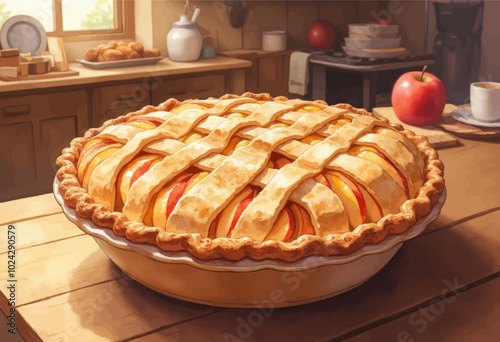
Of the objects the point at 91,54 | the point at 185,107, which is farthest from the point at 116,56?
the point at 185,107

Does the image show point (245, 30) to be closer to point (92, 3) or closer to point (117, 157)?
point (92, 3)

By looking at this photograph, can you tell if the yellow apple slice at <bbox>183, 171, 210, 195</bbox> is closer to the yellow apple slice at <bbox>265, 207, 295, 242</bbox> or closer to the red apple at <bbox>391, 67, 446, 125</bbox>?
the yellow apple slice at <bbox>265, 207, 295, 242</bbox>

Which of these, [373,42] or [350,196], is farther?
[373,42]

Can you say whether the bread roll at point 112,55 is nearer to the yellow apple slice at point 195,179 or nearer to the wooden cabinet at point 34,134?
the wooden cabinet at point 34,134

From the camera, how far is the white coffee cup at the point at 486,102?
1445 millimetres

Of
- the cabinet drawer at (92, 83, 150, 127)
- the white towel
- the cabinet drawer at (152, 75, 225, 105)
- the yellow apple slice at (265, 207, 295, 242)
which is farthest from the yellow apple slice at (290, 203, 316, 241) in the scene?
the white towel

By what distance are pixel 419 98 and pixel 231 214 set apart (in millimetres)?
938

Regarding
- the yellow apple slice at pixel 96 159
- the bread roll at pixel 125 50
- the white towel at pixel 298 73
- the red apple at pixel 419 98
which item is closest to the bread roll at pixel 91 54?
the bread roll at pixel 125 50

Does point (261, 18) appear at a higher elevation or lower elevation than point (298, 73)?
higher

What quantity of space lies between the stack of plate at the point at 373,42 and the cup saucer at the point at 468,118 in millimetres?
1878

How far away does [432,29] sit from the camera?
13.1 feet

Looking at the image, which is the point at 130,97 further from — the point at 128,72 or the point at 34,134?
the point at 34,134

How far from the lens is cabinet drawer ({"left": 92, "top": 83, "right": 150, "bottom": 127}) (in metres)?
2.71

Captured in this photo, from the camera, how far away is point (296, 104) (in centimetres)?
91
